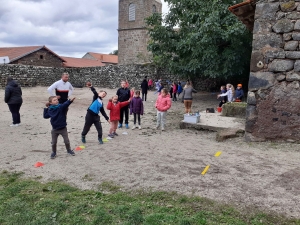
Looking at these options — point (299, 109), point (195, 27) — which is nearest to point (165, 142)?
point (299, 109)

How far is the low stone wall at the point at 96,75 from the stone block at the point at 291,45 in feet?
51.0

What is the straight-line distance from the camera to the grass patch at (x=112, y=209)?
333cm

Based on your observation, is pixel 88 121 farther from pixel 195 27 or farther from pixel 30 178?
pixel 195 27

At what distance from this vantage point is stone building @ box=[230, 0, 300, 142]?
6.53 meters

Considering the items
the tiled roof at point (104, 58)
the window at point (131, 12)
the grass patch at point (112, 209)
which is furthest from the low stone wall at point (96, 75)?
the tiled roof at point (104, 58)

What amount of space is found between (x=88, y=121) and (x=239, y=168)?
3.69 meters

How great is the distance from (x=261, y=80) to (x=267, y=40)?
3.06ft

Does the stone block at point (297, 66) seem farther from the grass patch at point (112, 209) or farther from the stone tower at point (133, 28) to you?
the stone tower at point (133, 28)

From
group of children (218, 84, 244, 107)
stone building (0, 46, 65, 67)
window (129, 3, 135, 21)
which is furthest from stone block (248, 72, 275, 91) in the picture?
window (129, 3, 135, 21)

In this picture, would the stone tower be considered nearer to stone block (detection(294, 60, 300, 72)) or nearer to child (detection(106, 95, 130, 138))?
child (detection(106, 95, 130, 138))

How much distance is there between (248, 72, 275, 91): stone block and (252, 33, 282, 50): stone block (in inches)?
25.2

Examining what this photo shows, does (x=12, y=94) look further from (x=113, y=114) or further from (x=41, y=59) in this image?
(x=41, y=59)

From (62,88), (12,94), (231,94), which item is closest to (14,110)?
(12,94)

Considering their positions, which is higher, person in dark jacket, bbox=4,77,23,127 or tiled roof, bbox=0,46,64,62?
tiled roof, bbox=0,46,64,62
